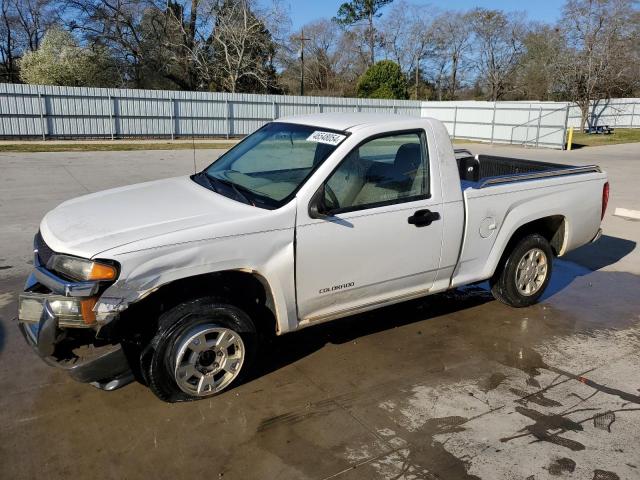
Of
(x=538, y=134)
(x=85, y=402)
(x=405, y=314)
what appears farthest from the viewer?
(x=538, y=134)

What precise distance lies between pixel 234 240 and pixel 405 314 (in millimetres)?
2370

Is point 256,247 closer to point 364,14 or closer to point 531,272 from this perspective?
point 531,272

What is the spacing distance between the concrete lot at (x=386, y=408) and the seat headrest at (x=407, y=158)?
4.73 feet

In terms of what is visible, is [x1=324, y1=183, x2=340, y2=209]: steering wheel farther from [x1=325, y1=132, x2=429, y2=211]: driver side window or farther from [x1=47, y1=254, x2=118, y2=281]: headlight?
[x1=47, y1=254, x2=118, y2=281]: headlight

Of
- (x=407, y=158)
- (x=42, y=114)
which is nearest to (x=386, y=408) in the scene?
(x=407, y=158)

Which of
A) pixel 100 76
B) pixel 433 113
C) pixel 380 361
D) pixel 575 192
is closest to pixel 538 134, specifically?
pixel 433 113


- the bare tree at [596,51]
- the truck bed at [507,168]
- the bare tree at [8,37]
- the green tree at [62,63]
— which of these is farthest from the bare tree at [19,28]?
the truck bed at [507,168]

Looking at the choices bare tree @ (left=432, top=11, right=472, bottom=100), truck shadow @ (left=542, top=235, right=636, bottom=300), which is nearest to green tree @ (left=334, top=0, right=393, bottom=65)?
bare tree @ (left=432, top=11, right=472, bottom=100)

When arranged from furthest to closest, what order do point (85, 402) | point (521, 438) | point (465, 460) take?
point (85, 402), point (521, 438), point (465, 460)

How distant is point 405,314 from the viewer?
17.3 ft

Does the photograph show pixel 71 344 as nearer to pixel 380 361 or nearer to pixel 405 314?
pixel 380 361

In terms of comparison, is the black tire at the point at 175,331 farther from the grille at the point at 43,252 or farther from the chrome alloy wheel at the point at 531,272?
the chrome alloy wheel at the point at 531,272

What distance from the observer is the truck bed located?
534cm

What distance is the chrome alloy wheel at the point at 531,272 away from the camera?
17.4ft
